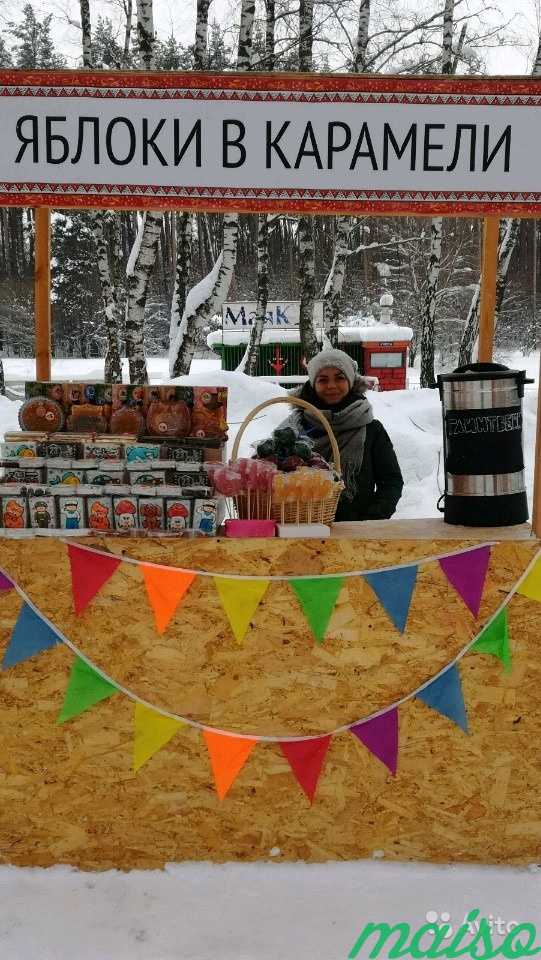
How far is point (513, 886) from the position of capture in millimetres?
2812

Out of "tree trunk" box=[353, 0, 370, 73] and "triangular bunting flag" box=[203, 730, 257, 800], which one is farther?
"tree trunk" box=[353, 0, 370, 73]

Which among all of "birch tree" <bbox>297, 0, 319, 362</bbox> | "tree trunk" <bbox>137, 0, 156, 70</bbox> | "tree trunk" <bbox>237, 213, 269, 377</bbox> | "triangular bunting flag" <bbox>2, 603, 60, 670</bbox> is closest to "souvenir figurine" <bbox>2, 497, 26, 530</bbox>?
"triangular bunting flag" <bbox>2, 603, 60, 670</bbox>

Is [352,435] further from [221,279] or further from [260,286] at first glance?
[260,286]

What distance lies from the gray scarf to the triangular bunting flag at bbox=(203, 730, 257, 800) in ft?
4.64

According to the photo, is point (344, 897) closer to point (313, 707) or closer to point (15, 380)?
point (313, 707)

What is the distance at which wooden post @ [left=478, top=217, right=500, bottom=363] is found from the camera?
10.7 ft

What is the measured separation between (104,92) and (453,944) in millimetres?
3026

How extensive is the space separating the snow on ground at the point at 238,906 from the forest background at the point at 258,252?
7.32 m

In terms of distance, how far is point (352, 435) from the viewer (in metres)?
3.95

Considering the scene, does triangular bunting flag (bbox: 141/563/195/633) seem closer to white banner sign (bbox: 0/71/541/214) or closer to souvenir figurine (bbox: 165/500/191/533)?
souvenir figurine (bbox: 165/500/191/533)

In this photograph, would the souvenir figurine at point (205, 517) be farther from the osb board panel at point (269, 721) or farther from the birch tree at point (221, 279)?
the birch tree at point (221, 279)

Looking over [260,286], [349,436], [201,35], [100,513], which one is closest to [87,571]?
[100,513]

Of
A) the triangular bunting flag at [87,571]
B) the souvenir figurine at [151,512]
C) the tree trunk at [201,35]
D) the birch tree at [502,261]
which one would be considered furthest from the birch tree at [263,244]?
the triangular bunting flag at [87,571]

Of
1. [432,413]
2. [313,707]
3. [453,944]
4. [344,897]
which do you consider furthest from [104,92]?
[432,413]
